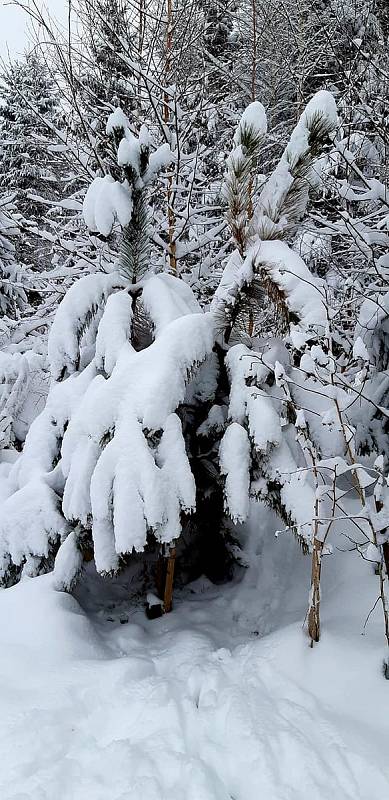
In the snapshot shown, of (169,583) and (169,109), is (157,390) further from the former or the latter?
(169,109)

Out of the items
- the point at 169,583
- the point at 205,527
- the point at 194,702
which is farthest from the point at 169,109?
the point at 194,702

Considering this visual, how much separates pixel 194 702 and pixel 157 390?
4.30 ft

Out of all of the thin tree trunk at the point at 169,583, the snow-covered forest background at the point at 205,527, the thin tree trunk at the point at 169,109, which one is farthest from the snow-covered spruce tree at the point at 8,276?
the thin tree trunk at the point at 169,583

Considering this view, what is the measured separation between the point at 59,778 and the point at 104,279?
241cm

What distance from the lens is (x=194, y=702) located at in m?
2.05

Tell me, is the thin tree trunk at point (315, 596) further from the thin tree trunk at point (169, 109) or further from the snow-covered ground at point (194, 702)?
the thin tree trunk at point (169, 109)

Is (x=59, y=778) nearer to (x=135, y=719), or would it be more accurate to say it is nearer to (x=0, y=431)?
(x=135, y=719)

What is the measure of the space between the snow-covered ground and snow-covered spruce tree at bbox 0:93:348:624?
370mm

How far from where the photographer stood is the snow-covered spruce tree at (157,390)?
225 centimetres

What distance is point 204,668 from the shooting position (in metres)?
2.29

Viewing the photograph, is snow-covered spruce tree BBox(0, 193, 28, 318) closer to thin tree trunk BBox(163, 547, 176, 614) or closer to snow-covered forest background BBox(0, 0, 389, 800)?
snow-covered forest background BBox(0, 0, 389, 800)

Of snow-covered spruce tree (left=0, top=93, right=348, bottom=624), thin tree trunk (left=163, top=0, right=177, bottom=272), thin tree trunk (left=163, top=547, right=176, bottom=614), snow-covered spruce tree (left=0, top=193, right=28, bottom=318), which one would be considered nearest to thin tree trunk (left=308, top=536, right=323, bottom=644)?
snow-covered spruce tree (left=0, top=93, right=348, bottom=624)

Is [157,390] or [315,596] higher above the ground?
[157,390]

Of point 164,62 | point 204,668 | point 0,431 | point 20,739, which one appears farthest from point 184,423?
point 164,62
